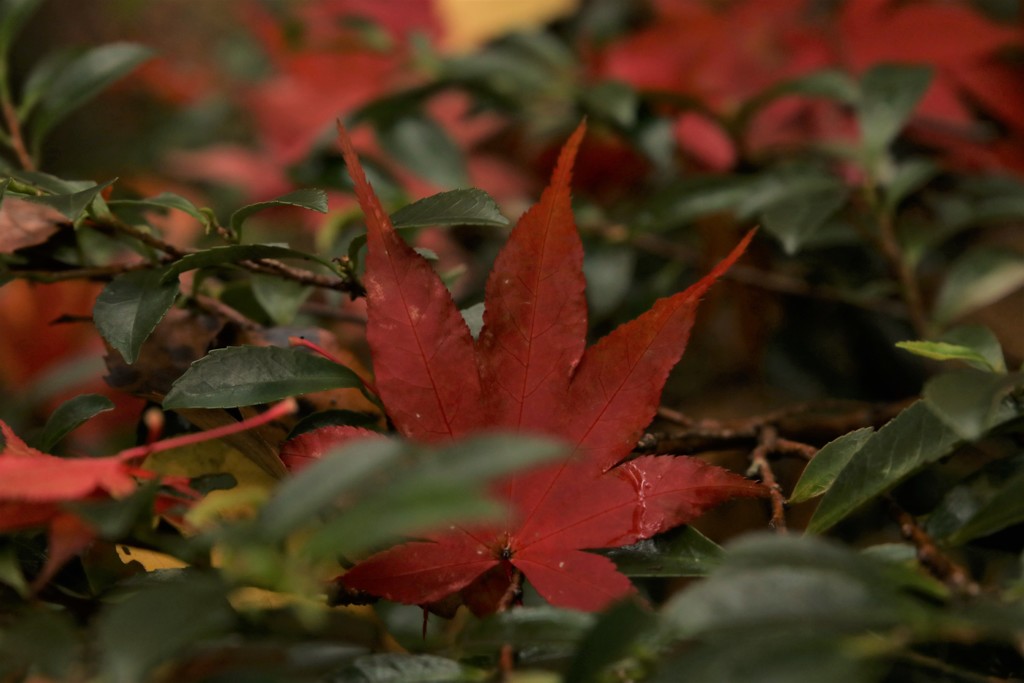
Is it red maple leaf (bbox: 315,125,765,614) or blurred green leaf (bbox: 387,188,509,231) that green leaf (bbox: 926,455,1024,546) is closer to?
red maple leaf (bbox: 315,125,765,614)

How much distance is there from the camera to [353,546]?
264mm

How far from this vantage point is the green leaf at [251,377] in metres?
0.43

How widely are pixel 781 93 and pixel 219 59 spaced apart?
46.4 inches

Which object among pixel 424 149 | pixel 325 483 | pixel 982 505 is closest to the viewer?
pixel 325 483

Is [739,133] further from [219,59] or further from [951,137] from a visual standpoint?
[219,59]

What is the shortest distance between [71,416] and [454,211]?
8.9 inches

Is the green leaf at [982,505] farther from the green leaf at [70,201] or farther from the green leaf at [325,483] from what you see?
the green leaf at [70,201]

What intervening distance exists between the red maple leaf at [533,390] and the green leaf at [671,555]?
0.01 m

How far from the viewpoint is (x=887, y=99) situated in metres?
0.79

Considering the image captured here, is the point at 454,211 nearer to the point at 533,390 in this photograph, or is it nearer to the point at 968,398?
the point at 533,390

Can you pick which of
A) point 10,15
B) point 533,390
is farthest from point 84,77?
point 533,390

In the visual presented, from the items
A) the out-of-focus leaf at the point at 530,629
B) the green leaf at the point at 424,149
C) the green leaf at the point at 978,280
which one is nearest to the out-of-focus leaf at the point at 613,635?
the out-of-focus leaf at the point at 530,629

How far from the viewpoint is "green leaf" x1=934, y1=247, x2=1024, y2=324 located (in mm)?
724

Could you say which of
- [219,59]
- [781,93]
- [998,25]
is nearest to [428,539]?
[781,93]
